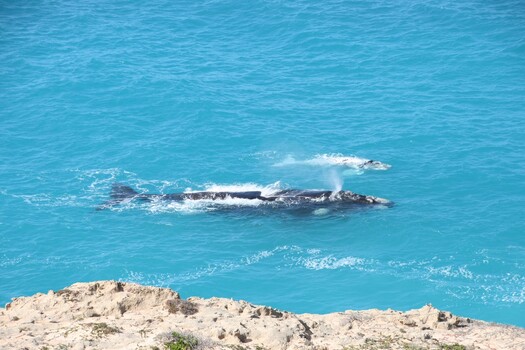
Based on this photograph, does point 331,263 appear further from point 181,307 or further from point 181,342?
point 181,342

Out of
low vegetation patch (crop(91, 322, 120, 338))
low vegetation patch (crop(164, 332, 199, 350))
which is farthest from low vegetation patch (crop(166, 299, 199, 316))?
low vegetation patch (crop(91, 322, 120, 338))

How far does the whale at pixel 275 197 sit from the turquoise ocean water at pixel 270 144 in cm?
75

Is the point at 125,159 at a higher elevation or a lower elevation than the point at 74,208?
higher

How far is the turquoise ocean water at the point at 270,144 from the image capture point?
4616 centimetres

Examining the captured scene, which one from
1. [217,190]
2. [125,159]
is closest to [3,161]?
[125,159]

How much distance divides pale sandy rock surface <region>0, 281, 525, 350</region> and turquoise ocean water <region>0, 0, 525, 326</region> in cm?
1191

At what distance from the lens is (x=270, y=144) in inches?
2339

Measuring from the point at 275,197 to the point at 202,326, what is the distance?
24314mm

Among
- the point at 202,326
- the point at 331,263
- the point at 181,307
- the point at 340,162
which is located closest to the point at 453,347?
the point at 202,326

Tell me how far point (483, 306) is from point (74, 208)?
25.0 meters

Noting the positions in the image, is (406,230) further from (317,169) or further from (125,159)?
(125,159)

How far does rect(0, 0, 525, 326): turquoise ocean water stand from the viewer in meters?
46.2

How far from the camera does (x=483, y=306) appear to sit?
43.4 meters

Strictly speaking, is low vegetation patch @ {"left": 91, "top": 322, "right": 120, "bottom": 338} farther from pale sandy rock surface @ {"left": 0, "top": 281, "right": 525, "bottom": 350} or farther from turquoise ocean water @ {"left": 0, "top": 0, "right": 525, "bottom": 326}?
turquoise ocean water @ {"left": 0, "top": 0, "right": 525, "bottom": 326}
